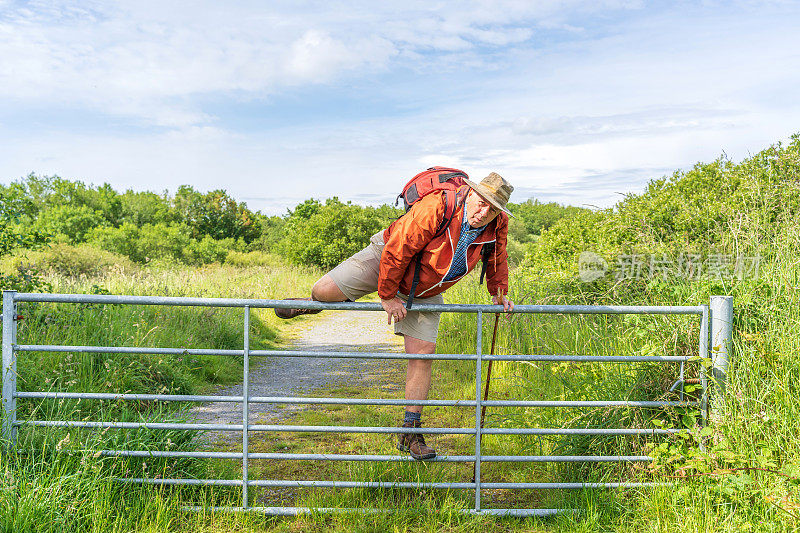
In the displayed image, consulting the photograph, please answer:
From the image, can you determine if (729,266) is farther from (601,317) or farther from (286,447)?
(286,447)

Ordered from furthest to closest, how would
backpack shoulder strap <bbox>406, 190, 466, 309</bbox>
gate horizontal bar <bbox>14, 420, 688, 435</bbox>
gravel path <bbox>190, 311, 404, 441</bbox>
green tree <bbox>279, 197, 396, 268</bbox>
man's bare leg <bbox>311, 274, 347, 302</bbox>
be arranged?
1. green tree <bbox>279, 197, 396, 268</bbox>
2. gravel path <bbox>190, 311, 404, 441</bbox>
3. man's bare leg <bbox>311, 274, 347, 302</bbox>
4. backpack shoulder strap <bbox>406, 190, 466, 309</bbox>
5. gate horizontal bar <bbox>14, 420, 688, 435</bbox>

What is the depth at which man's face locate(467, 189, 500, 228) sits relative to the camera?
3607mm

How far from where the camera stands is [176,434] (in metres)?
3.84

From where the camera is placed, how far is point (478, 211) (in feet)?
12.0

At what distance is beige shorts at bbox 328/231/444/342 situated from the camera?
13.1 feet

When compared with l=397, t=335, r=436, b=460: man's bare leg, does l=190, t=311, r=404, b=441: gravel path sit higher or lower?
lower

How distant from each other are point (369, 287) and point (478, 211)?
951 millimetres

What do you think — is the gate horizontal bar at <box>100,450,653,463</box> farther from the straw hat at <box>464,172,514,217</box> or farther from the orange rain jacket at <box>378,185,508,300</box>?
the straw hat at <box>464,172,514,217</box>

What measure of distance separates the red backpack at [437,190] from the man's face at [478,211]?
0.08 metres

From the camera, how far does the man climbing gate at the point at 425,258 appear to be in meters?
3.62

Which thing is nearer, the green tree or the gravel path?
the gravel path

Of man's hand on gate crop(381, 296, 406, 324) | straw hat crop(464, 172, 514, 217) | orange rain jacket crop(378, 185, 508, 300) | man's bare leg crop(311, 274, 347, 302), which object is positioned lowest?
man's hand on gate crop(381, 296, 406, 324)

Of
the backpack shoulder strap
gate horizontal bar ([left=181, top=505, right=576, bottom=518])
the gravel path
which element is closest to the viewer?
gate horizontal bar ([left=181, top=505, right=576, bottom=518])

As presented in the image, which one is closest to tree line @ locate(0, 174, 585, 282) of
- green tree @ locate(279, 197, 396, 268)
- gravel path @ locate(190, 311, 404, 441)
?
green tree @ locate(279, 197, 396, 268)
